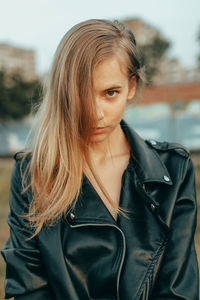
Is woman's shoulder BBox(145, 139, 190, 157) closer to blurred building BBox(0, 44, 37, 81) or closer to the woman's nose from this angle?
the woman's nose

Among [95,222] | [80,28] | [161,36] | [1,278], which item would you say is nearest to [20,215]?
[95,222]

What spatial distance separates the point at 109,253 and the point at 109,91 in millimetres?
692

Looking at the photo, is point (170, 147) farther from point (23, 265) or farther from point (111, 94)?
point (23, 265)

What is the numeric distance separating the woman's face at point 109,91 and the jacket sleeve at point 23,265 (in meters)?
0.50

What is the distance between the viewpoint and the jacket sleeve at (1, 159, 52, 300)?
1.41 m

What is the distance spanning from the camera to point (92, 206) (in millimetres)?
1508

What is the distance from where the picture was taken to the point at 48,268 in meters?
1.42

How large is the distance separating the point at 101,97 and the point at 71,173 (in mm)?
361

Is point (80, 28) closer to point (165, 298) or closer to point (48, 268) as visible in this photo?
point (48, 268)

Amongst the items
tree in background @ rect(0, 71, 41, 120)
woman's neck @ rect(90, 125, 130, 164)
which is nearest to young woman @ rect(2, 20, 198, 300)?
woman's neck @ rect(90, 125, 130, 164)

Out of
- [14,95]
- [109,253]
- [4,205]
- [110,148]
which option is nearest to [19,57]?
[14,95]

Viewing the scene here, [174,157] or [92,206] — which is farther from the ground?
[174,157]

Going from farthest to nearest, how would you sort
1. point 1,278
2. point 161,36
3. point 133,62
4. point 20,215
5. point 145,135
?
point 145,135, point 161,36, point 1,278, point 133,62, point 20,215

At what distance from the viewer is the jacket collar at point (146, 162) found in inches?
60.3
